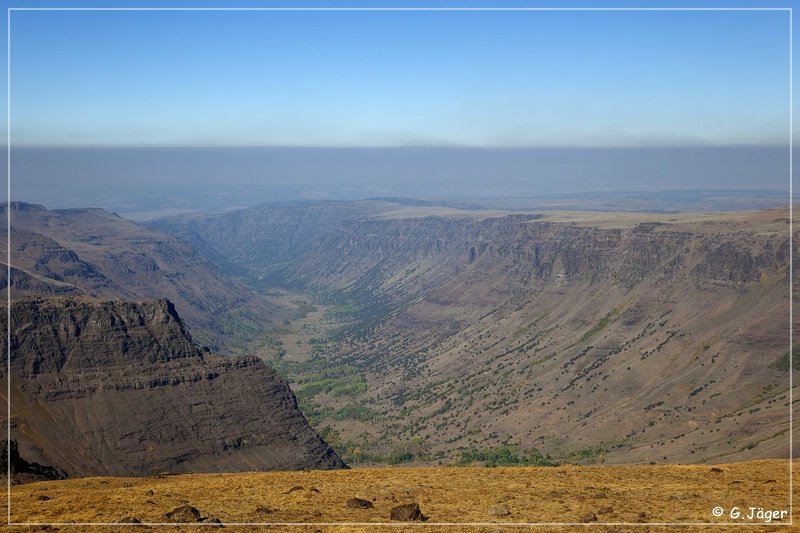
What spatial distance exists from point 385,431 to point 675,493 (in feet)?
274

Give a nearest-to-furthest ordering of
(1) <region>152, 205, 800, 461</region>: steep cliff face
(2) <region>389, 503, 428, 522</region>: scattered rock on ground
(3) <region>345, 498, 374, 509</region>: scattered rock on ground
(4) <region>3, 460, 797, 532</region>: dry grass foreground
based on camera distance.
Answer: (4) <region>3, 460, 797, 532</region>: dry grass foreground, (2) <region>389, 503, 428, 522</region>: scattered rock on ground, (3) <region>345, 498, 374, 509</region>: scattered rock on ground, (1) <region>152, 205, 800, 461</region>: steep cliff face

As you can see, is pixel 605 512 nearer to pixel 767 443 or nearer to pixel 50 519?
pixel 50 519

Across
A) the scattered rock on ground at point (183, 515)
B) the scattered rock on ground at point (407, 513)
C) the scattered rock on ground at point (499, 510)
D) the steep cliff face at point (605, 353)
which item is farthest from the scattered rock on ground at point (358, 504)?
the steep cliff face at point (605, 353)

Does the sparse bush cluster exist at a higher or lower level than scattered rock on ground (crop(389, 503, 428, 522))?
lower

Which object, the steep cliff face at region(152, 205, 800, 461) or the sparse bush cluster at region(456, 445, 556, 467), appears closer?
the sparse bush cluster at region(456, 445, 556, 467)

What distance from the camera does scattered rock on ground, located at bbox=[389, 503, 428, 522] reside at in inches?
898

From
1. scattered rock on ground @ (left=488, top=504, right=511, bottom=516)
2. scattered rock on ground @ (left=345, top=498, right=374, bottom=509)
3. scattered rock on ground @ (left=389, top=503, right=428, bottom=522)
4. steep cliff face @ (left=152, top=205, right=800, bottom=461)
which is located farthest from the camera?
steep cliff face @ (left=152, top=205, right=800, bottom=461)

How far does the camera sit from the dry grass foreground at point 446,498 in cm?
2259

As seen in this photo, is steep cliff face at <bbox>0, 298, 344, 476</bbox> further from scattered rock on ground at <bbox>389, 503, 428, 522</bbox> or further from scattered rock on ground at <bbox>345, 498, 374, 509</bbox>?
scattered rock on ground at <bbox>389, 503, 428, 522</bbox>

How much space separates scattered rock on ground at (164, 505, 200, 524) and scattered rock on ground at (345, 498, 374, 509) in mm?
4731

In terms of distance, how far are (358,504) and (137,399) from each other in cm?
4627

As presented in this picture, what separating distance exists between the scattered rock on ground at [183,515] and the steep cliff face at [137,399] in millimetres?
37629

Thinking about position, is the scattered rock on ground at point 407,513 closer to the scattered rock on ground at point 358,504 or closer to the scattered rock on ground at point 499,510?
the scattered rock on ground at point 358,504

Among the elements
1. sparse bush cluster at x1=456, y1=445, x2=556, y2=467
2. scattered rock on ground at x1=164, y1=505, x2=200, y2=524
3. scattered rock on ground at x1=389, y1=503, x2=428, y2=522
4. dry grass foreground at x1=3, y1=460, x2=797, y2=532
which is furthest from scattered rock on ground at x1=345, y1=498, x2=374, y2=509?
sparse bush cluster at x1=456, y1=445, x2=556, y2=467
